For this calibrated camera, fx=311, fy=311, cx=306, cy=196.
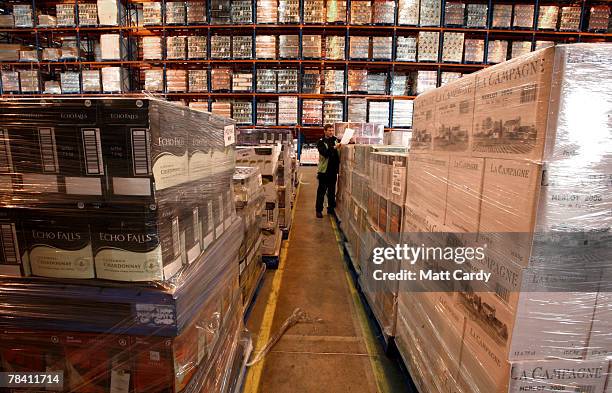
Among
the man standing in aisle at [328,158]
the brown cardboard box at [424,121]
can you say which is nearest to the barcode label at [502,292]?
the brown cardboard box at [424,121]

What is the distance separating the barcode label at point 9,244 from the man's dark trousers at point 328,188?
539cm

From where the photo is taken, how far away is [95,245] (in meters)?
1.08

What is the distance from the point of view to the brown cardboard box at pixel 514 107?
3.16 ft

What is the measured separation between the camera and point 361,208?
364 centimetres

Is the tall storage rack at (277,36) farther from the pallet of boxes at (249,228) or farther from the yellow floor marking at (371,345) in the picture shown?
the yellow floor marking at (371,345)

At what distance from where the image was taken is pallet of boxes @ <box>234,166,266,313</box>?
2785mm

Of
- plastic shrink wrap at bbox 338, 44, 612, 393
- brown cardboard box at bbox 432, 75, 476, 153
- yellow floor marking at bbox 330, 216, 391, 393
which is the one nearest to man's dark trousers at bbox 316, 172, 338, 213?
yellow floor marking at bbox 330, 216, 391, 393

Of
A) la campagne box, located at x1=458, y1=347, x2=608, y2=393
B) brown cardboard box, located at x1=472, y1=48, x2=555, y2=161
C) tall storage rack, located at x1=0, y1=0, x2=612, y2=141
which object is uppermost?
tall storage rack, located at x1=0, y1=0, x2=612, y2=141

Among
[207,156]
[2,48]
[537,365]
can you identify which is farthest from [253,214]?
[2,48]

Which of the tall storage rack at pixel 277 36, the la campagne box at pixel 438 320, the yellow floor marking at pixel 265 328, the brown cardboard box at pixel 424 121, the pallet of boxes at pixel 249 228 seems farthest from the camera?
the tall storage rack at pixel 277 36

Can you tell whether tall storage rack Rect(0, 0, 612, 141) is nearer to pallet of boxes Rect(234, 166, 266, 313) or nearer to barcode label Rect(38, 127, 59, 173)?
pallet of boxes Rect(234, 166, 266, 313)

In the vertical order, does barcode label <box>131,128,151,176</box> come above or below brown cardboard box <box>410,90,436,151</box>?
below

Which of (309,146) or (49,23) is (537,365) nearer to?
(309,146)

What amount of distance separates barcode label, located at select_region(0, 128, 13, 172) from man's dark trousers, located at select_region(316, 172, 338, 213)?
212 inches
